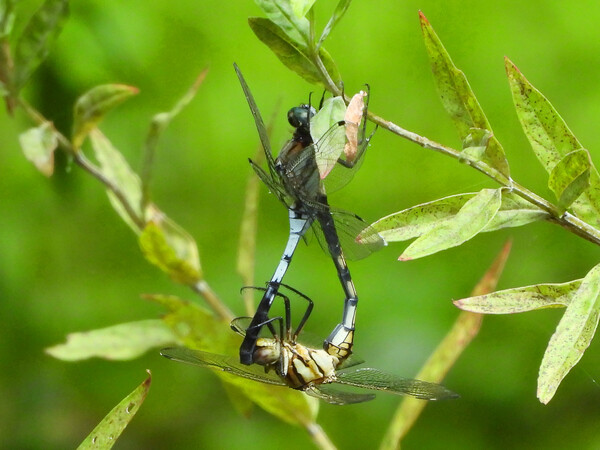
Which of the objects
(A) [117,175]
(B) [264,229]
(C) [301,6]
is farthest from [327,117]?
(B) [264,229]

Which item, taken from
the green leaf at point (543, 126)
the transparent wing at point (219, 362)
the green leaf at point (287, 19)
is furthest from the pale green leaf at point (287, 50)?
the transparent wing at point (219, 362)

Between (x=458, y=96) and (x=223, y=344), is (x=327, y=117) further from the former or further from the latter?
(x=223, y=344)

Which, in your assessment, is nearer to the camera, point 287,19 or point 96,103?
point 287,19

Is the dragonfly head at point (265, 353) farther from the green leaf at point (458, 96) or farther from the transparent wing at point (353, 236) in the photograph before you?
the green leaf at point (458, 96)

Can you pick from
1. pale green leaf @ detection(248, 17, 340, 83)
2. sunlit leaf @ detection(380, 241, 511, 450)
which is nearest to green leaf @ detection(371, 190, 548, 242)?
pale green leaf @ detection(248, 17, 340, 83)

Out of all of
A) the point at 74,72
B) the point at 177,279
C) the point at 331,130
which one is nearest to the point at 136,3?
the point at 74,72
